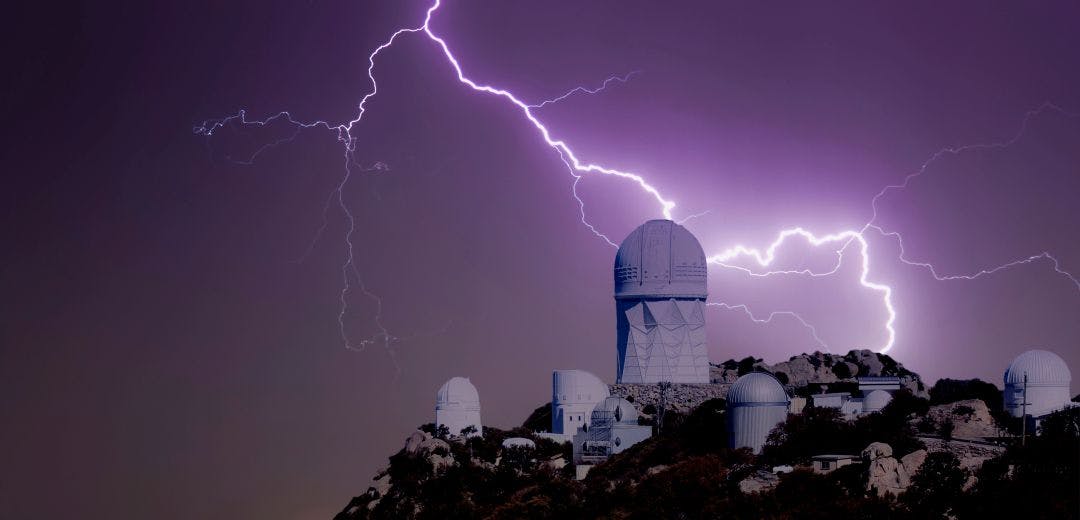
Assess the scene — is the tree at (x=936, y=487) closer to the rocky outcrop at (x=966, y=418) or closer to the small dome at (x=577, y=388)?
the rocky outcrop at (x=966, y=418)

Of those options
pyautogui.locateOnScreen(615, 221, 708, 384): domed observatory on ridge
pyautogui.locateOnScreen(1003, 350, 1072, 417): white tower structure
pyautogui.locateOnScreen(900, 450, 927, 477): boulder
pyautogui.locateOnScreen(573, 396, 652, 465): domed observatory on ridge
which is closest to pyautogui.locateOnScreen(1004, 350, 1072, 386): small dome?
pyautogui.locateOnScreen(1003, 350, 1072, 417): white tower structure

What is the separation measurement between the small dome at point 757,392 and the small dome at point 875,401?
223 inches

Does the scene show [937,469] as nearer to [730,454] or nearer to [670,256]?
[730,454]

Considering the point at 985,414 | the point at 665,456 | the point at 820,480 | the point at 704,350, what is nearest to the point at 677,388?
the point at 704,350

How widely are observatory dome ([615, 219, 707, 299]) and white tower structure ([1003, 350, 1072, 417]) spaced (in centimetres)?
1470

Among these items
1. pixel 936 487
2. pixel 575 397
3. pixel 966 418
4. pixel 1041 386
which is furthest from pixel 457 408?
pixel 936 487

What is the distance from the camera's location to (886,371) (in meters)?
60.0

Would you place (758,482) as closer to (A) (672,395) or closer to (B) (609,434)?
(B) (609,434)

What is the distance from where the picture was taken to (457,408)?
54.8 metres

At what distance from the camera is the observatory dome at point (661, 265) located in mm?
53906

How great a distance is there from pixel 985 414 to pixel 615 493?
12.6 metres

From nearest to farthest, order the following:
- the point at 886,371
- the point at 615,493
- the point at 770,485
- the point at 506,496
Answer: the point at 770,485 < the point at 615,493 < the point at 506,496 < the point at 886,371

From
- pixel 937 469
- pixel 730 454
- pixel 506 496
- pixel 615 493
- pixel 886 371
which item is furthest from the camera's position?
pixel 886 371

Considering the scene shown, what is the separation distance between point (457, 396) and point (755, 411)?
55.9 feet
